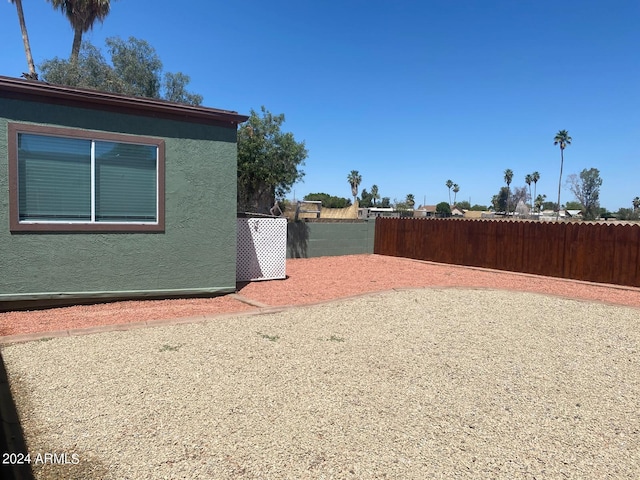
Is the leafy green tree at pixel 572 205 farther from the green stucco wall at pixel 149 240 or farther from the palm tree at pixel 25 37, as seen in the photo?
the green stucco wall at pixel 149 240

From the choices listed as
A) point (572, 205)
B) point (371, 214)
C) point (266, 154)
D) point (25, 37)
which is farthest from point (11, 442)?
point (572, 205)

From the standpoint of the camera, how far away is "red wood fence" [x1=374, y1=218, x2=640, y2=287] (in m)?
10.9

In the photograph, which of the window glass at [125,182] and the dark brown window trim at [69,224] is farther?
the window glass at [125,182]

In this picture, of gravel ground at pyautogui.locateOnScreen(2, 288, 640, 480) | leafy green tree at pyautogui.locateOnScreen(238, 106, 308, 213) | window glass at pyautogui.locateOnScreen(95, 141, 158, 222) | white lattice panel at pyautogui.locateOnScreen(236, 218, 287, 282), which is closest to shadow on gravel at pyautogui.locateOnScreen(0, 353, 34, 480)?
gravel ground at pyautogui.locateOnScreen(2, 288, 640, 480)

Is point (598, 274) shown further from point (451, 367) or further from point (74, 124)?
point (74, 124)

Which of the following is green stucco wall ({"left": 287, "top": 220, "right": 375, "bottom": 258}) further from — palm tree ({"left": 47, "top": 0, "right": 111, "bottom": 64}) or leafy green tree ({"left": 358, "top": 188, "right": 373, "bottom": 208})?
leafy green tree ({"left": 358, "top": 188, "right": 373, "bottom": 208})

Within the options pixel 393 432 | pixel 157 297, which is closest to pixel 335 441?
pixel 393 432

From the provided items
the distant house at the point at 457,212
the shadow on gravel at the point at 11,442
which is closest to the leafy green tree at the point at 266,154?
the shadow on gravel at the point at 11,442

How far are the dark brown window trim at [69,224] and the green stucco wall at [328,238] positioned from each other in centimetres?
747

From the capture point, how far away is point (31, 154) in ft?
22.2

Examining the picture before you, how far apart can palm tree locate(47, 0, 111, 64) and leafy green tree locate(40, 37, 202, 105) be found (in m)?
0.53

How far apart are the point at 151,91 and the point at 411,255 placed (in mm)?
14997

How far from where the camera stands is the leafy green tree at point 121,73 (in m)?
17.8

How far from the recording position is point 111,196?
7348 mm
